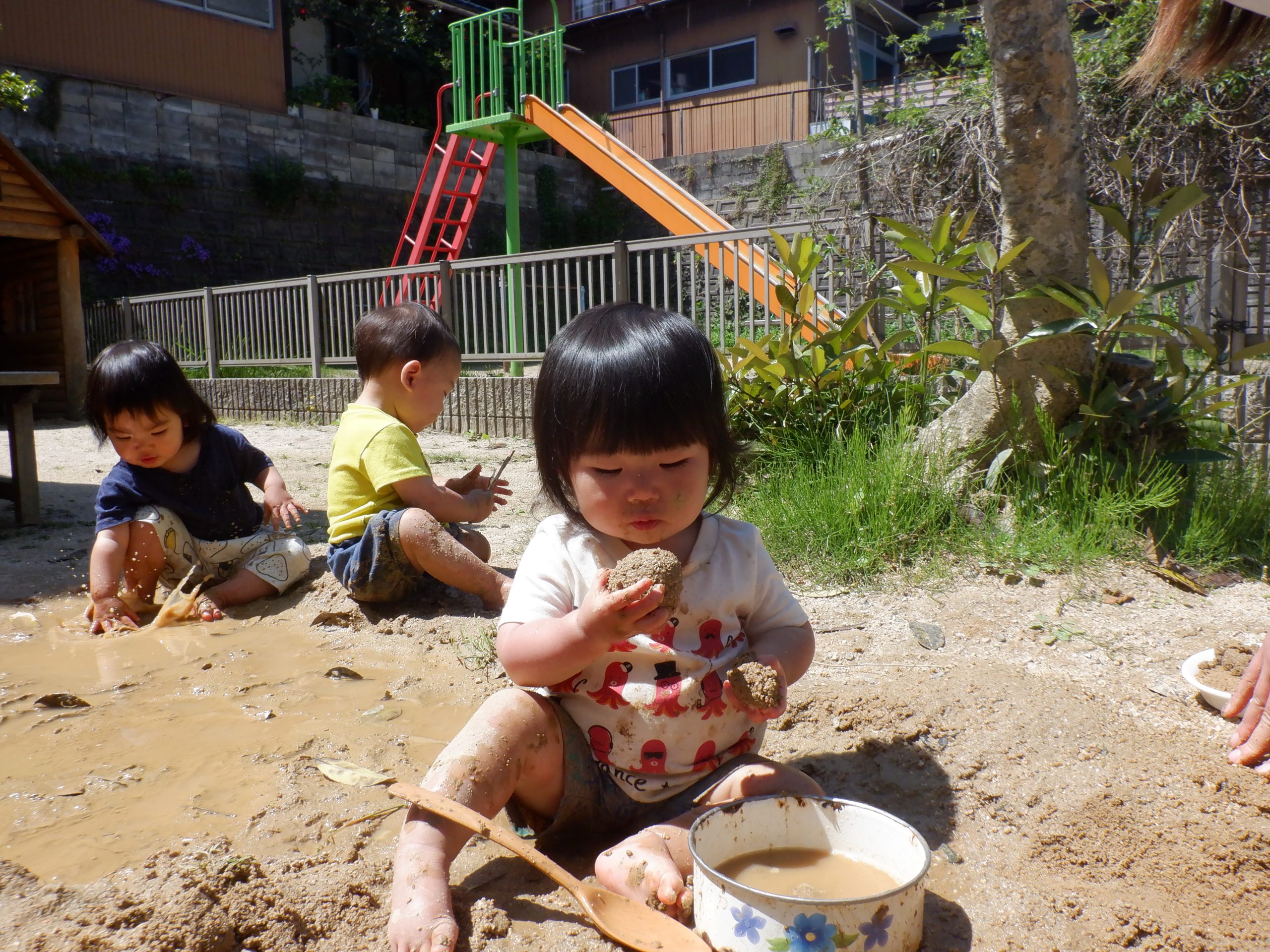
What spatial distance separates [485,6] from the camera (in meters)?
19.9

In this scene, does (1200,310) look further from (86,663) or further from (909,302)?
(86,663)

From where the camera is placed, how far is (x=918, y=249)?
331 cm

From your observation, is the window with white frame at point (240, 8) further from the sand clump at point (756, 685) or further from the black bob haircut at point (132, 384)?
the sand clump at point (756, 685)

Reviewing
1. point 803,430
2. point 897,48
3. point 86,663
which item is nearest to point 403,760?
point 86,663

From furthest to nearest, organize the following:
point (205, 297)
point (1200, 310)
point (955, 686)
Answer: point (205, 297), point (1200, 310), point (955, 686)

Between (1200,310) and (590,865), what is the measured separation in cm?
716

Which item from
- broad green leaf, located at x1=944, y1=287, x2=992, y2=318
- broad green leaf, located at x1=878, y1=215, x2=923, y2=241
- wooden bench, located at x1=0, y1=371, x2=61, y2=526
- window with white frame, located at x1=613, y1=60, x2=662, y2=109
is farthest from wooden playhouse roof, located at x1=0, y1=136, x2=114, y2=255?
window with white frame, located at x1=613, y1=60, x2=662, y2=109

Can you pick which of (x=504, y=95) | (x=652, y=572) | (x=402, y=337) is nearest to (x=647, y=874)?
(x=652, y=572)

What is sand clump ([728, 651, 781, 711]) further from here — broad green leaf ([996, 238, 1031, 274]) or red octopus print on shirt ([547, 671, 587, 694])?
broad green leaf ([996, 238, 1031, 274])

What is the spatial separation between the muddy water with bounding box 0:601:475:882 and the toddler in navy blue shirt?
209mm

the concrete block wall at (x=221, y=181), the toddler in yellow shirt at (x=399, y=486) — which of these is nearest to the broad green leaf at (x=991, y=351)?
the toddler in yellow shirt at (x=399, y=486)

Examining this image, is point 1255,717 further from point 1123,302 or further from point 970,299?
point 970,299

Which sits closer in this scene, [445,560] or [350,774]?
[350,774]

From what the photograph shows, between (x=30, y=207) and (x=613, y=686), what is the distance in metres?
9.07
